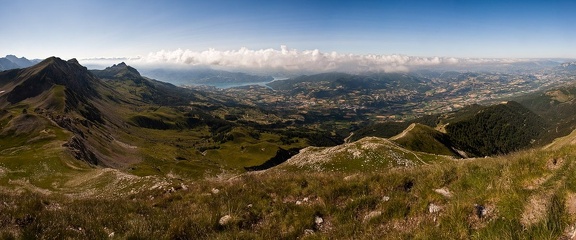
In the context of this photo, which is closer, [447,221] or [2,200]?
[447,221]

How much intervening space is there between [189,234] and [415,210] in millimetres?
7522

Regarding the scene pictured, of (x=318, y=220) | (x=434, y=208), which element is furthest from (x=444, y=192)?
(x=318, y=220)

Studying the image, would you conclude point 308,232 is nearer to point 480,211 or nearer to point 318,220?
point 318,220

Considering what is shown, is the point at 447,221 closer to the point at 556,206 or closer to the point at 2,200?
the point at 556,206

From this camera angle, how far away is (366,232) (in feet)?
28.1

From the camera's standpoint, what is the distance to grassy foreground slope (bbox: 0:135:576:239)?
7.50 metres

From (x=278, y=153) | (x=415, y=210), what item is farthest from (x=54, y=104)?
(x=415, y=210)

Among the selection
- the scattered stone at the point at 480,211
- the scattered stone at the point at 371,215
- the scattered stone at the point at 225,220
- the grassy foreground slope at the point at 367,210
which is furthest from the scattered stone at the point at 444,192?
the scattered stone at the point at 225,220

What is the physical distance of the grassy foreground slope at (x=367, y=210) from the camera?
7.50m

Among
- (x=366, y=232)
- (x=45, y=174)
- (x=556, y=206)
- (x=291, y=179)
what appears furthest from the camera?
(x=45, y=174)

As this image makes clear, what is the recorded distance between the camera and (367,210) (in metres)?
10.8

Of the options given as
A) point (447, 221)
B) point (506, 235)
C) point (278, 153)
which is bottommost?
point (278, 153)

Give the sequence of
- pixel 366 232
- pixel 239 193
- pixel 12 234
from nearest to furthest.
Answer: pixel 12 234 → pixel 366 232 → pixel 239 193

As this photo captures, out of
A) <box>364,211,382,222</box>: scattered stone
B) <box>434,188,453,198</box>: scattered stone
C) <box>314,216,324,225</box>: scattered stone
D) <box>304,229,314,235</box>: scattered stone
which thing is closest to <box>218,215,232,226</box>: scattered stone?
<box>304,229,314,235</box>: scattered stone
